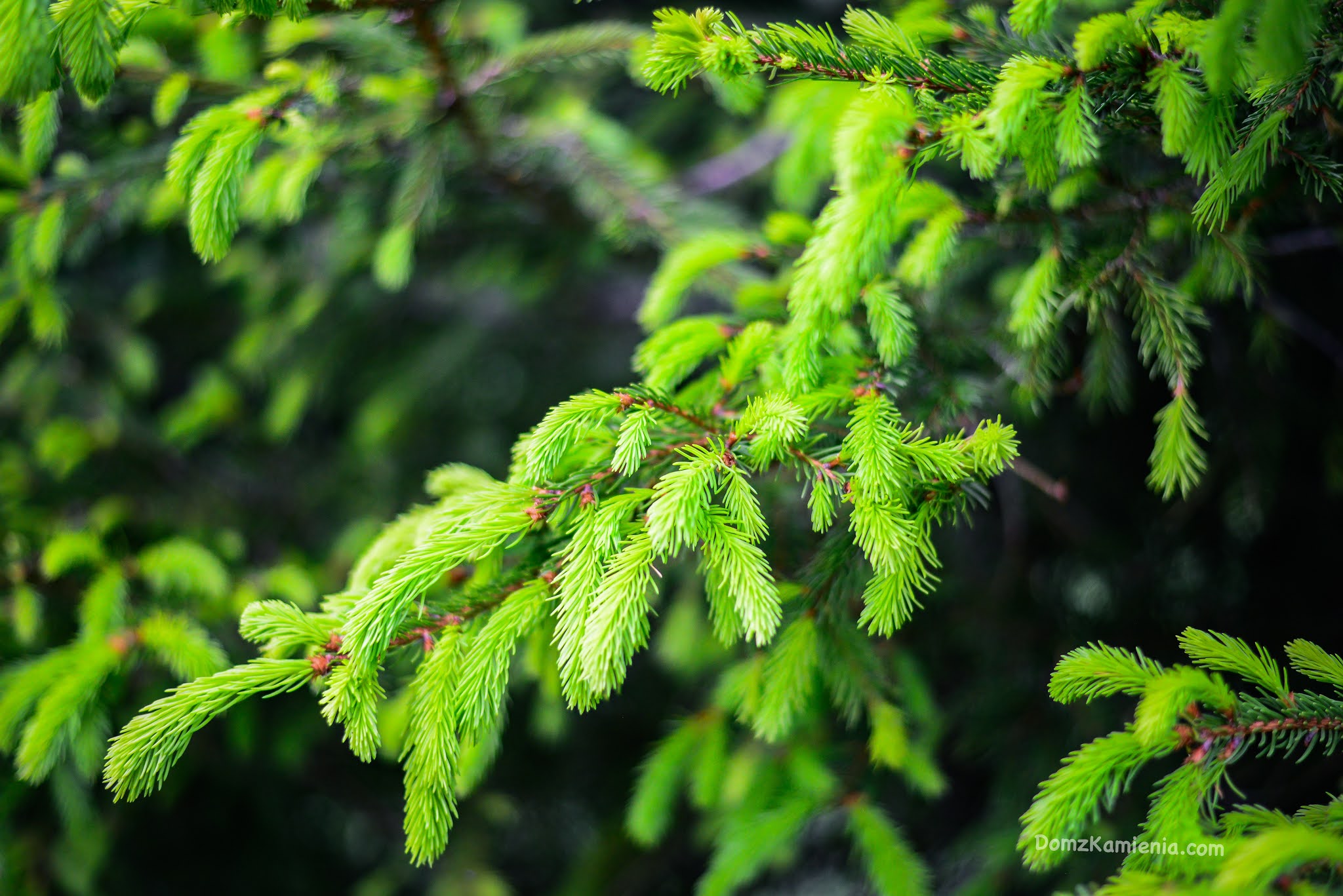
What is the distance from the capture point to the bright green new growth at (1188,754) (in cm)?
94

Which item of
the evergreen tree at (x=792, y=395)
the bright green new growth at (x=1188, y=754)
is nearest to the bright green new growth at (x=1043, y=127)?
the evergreen tree at (x=792, y=395)

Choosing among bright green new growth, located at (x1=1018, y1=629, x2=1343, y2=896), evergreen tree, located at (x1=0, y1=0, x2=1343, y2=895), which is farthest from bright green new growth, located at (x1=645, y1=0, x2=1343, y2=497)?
bright green new growth, located at (x1=1018, y1=629, x2=1343, y2=896)

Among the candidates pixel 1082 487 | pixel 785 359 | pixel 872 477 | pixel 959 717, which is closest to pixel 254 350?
pixel 785 359

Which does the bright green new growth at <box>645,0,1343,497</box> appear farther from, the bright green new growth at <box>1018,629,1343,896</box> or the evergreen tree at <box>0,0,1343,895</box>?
the bright green new growth at <box>1018,629,1343,896</box>

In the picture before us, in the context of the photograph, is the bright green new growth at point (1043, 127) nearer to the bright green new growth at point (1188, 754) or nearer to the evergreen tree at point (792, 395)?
the evergreen tree at point (792, 395)

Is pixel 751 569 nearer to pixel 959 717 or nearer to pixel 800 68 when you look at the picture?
pixel 800 68

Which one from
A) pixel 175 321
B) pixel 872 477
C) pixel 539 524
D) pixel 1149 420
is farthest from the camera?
pixel 175 321

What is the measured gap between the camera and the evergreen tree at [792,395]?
3.28 feet

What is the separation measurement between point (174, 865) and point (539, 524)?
2921mm

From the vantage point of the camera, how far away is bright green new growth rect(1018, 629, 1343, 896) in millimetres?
936

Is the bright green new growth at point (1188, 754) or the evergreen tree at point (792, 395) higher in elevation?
the evergreen tree at point (792, 395)

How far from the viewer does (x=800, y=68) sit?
1095 millimetres

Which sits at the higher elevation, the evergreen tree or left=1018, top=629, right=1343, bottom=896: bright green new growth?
the evergreen tree

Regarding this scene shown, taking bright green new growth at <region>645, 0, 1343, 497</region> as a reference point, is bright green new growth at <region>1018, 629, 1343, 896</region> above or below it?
below
